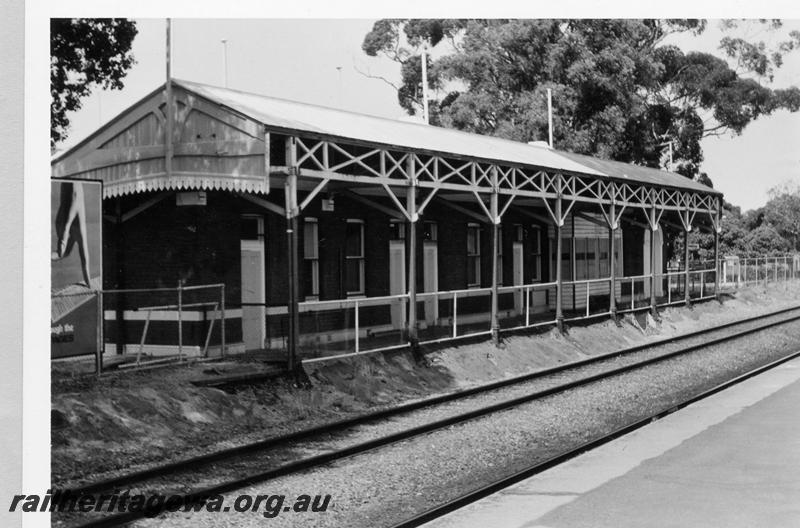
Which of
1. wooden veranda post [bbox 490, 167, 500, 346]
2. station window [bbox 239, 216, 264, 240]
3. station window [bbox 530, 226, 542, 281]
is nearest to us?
station window [bbox 239, 216, 264, 240]

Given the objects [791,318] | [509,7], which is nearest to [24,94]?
[509,7]

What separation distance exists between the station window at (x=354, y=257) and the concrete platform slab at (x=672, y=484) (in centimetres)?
937

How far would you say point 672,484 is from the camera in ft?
28.6

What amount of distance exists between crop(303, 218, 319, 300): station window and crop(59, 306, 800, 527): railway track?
15.8 ft

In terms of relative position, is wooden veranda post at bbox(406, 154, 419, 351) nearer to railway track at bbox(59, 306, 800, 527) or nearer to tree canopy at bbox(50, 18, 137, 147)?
railway track at bbox(59, 306, 800, 527)

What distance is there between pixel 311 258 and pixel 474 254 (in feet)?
24.9

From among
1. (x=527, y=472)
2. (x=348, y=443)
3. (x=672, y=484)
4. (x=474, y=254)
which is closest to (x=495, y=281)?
(x=474, y=254)

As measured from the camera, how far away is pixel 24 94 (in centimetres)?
786

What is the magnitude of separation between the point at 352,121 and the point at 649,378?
308 inches

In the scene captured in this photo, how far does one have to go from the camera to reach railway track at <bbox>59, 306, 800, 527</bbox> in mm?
8844

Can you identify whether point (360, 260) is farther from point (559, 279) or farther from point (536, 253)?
point (536, 253)

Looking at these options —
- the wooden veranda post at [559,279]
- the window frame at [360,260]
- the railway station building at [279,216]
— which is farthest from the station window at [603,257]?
the window frame at [360,260]

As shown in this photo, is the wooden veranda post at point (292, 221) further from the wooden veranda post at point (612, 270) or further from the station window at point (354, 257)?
the wooden veranda post at point (612, 270)

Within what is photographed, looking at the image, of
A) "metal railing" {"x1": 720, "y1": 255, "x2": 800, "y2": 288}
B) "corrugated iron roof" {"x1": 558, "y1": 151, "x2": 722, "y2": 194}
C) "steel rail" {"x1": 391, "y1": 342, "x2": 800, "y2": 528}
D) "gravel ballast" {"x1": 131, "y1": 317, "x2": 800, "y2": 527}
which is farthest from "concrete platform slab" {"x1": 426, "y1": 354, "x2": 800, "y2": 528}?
"metal railing" {"x1": 720, "y1": 255, "x2": 800, "y2": 288}
